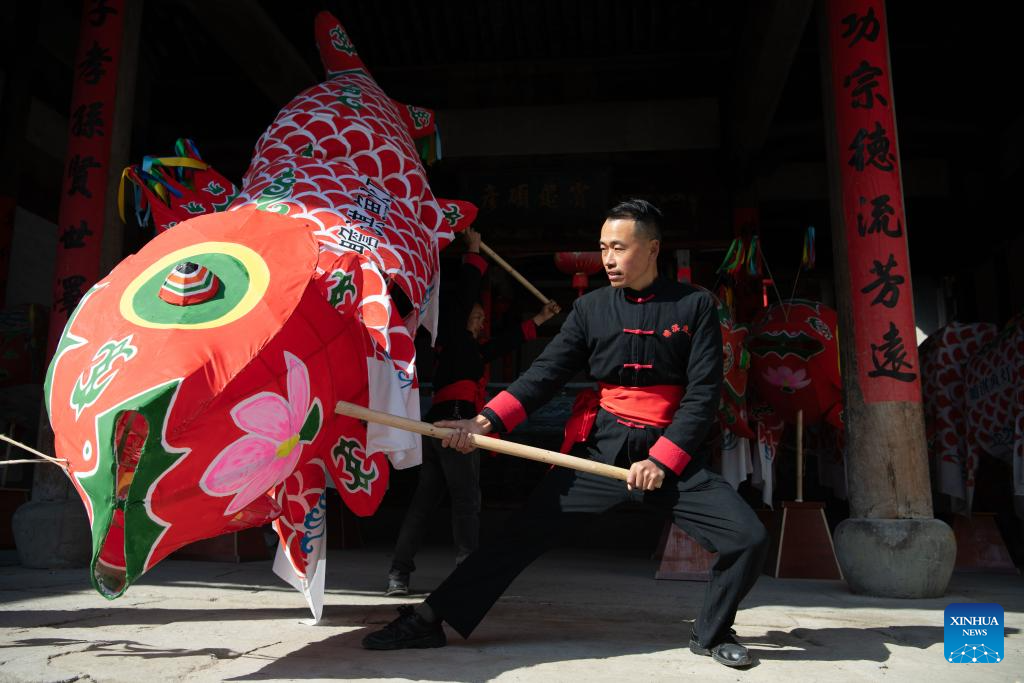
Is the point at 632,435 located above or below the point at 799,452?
above

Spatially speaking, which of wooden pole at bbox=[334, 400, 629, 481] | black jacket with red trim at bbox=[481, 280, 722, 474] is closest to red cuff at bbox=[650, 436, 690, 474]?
black jacket with red trim at bbox=[481, 280, 722, 474]

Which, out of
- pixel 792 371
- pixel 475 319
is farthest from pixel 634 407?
pixel 792 371

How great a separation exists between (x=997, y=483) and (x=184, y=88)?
7.37 metres

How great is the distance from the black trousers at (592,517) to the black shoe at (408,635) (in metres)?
0.07

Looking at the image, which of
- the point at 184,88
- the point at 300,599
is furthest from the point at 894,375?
the point at 184,88

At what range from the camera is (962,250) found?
332 inches

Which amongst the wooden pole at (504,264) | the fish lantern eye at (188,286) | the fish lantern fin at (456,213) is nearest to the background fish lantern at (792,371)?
the wooden pole at (504,264)

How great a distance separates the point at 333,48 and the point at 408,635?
9.48 ft

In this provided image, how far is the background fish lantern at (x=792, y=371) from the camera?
4.84m

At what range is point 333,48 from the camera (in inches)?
161

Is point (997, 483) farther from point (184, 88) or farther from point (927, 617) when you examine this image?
point (184, 88)

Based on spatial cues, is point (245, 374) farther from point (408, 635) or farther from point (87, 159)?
point (87, 159)

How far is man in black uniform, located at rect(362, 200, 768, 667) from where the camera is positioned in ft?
8.26

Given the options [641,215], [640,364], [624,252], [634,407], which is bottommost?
[634,407]
